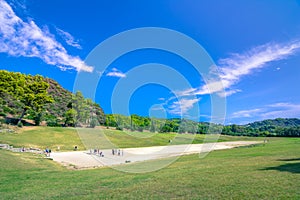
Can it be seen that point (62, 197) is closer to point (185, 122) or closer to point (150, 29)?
point (150, 29)

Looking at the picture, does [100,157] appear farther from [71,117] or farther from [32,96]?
[71,117]

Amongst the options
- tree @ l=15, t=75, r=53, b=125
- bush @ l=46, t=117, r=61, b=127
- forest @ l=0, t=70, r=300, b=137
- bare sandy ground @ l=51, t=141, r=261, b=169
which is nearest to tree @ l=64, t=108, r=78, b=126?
forest @ l=0, t=70, r=300, b=137

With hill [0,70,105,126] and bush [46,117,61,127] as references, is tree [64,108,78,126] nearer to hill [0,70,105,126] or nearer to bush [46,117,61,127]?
hill [0,70,105,126]

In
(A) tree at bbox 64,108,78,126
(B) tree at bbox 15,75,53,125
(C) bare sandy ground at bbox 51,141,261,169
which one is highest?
(B) tree at bbox 15,75,53,125

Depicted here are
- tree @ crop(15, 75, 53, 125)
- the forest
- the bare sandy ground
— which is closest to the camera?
the bare sandy ground

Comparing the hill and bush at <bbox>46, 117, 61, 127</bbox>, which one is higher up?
the hill

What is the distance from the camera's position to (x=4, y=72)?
67.6m

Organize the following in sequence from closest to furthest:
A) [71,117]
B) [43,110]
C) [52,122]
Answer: [43,110] < [52,122] < [71,117]

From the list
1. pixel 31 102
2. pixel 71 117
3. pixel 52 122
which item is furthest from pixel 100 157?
pixel 52 122

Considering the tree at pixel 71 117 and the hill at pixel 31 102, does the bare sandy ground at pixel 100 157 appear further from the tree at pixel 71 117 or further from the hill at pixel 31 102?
the tree at pixel 71 117

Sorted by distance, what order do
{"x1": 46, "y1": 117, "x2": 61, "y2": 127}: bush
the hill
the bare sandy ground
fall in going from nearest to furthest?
the bare sandy ground < the hill < {"x1": 46, "y1": 117, "x2": 61, "y2": 127}: bush

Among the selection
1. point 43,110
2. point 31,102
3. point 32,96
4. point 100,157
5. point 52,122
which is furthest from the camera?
point 52,122

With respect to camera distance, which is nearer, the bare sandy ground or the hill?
the bare sandy ground

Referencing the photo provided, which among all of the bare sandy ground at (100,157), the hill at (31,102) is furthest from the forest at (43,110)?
the bare sandy ground at (100,157)
